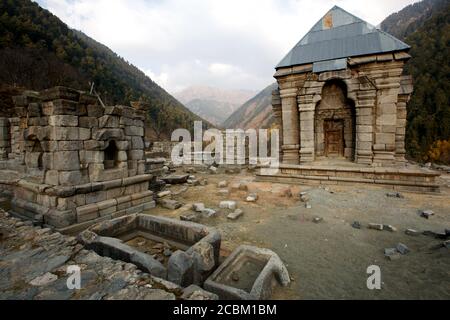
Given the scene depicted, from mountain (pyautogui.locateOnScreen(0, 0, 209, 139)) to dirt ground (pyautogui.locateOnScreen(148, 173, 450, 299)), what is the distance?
18342 millimetres

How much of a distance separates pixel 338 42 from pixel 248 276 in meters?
Answer: 10.3

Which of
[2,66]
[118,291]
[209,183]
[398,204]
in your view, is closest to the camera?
[118,291]

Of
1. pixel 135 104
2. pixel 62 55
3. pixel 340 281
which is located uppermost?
pixel 62 55

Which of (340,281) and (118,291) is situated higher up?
(118,291)

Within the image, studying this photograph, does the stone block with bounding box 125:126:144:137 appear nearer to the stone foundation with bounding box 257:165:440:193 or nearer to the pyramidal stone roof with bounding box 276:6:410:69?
the stone foundation with bounding box 257:165:440:193

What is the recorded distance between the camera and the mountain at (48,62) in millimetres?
24703

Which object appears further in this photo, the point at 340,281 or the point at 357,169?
the point at 357,169

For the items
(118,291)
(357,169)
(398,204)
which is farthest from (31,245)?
(357,169)

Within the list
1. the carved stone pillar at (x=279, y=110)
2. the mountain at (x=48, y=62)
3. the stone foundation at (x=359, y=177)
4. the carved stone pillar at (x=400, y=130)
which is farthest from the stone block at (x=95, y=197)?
the mountain at (x=48, y=62)

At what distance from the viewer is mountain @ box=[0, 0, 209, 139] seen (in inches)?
973

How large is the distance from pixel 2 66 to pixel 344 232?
A: 113 ft

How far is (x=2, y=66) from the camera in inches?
926

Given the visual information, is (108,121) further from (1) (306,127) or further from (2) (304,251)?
Result: (1) (306,127)
